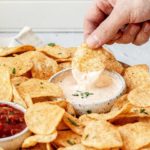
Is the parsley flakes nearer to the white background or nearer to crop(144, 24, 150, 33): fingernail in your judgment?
crop(144, 24, 150, 33): fingernail

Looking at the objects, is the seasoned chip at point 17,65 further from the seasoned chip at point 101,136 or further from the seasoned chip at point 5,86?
the seasoned chip at point 101,136

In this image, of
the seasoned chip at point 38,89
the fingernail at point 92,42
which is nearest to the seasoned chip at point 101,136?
the seasoned chip at point 38,89

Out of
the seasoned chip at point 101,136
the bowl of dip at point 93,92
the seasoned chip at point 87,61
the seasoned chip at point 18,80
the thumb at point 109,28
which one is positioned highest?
the thumb at point 109,28

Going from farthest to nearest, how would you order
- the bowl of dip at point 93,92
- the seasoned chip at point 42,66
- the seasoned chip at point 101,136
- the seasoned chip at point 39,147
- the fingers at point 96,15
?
the fingers at point 96,15, the seasoned chip at point 42,66, the bowl of dip at point 93,92, the seasoned chip at point 39,147, the seasoned chip at point 101,136

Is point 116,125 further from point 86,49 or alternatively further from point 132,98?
point 86,49

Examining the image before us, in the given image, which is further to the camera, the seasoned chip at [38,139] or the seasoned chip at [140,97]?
the seasoned chip at [140,97]

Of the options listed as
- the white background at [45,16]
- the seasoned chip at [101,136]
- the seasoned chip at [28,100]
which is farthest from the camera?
the white background at [45,16]
